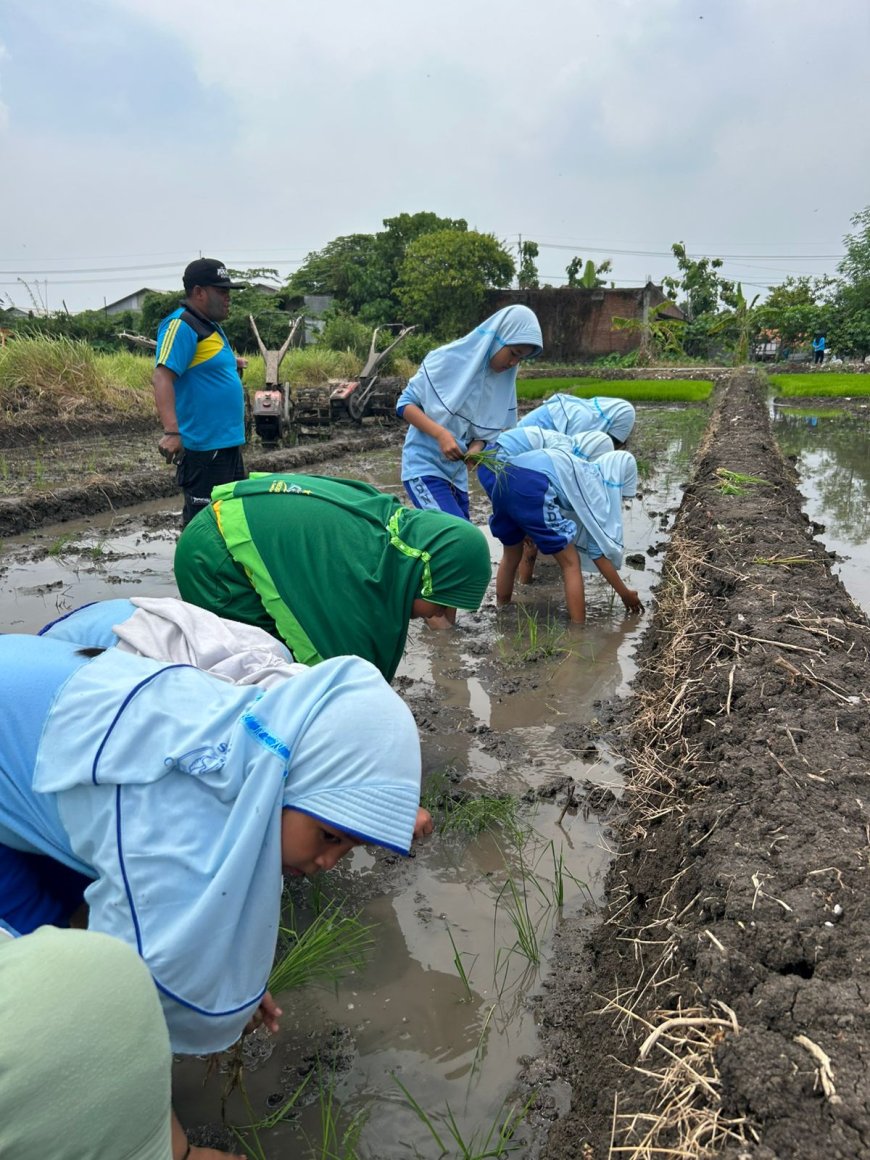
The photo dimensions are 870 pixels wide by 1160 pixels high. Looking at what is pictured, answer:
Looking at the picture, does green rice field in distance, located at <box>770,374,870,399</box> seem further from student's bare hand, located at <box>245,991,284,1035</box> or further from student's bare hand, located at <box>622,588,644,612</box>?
student's bare hand, located at <box>245,991,284,1035</box>

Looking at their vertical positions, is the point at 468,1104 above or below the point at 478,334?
below

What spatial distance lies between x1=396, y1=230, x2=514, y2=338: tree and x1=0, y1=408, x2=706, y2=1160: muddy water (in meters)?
23.5

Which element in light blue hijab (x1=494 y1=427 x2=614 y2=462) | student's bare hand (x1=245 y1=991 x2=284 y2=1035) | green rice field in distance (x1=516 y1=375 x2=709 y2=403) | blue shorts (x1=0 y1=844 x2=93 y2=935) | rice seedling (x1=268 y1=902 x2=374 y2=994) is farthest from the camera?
green rice field in distance (x1=516 y1=375 x2=709 y2=403)

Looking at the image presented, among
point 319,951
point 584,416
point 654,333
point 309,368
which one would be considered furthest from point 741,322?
point 319,951

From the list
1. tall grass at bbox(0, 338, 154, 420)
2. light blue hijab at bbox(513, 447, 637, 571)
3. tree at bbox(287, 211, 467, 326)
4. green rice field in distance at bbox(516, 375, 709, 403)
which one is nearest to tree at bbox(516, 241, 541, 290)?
tree at bbox(287, 211, 467, 326)

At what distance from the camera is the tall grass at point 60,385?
1131 centimetres

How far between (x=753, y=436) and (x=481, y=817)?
24.8 ft

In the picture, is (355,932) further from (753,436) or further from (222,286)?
(753,436)

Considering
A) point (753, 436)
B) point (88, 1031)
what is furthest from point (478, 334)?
point (753, 436)

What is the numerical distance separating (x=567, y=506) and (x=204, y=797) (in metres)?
3.30

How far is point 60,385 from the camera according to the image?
466 inches

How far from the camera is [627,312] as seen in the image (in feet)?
91.0

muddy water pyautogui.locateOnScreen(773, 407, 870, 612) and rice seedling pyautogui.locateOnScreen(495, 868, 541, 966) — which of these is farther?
muddy water pyautogui.locateOnScreen(773, 407, 870, 612)

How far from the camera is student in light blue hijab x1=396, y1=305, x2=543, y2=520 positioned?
399 cm
